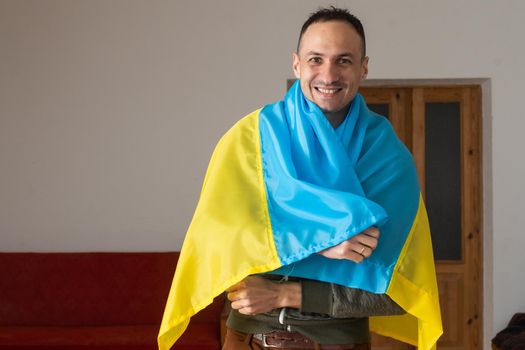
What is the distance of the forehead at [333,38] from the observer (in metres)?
1.45

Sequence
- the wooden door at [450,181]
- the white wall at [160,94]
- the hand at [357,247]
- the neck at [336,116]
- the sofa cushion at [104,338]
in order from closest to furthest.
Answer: the hand at [357,247]
the neck at [336,116]
the sofa cushion at [104,338]
the white wall at [160,94]
the wooden door at [450,181]

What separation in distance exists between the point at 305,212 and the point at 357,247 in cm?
12

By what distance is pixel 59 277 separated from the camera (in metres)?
4.48

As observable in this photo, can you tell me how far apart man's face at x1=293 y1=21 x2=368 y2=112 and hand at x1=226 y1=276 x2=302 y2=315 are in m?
0.36

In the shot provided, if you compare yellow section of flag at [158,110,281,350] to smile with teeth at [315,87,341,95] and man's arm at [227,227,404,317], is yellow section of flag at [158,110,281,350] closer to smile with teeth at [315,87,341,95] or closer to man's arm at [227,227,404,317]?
man's arm at [227,227,404,317]

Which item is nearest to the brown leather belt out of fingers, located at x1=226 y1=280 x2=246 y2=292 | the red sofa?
fingers, located at x1=226 y1=280 x2=246 y2=292

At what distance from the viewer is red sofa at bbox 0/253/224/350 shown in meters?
4.42

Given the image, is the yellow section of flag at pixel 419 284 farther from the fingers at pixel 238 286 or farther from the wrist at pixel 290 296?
the fingers at pixel 238 286

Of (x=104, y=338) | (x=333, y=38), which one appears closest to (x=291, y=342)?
(x=333, y=38)

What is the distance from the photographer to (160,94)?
471 cm

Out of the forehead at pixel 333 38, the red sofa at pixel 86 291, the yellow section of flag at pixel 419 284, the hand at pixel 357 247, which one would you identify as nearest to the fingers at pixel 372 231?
the hand at pixel 357 247

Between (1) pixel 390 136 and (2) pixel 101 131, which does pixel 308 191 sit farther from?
(2) pixel 101 131

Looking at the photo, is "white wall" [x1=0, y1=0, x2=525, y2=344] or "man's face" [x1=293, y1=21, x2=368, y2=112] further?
"white wall" [x1=0, y1=0, x2=525, y2=344]

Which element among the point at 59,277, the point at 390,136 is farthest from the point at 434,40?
the point at 390,136
